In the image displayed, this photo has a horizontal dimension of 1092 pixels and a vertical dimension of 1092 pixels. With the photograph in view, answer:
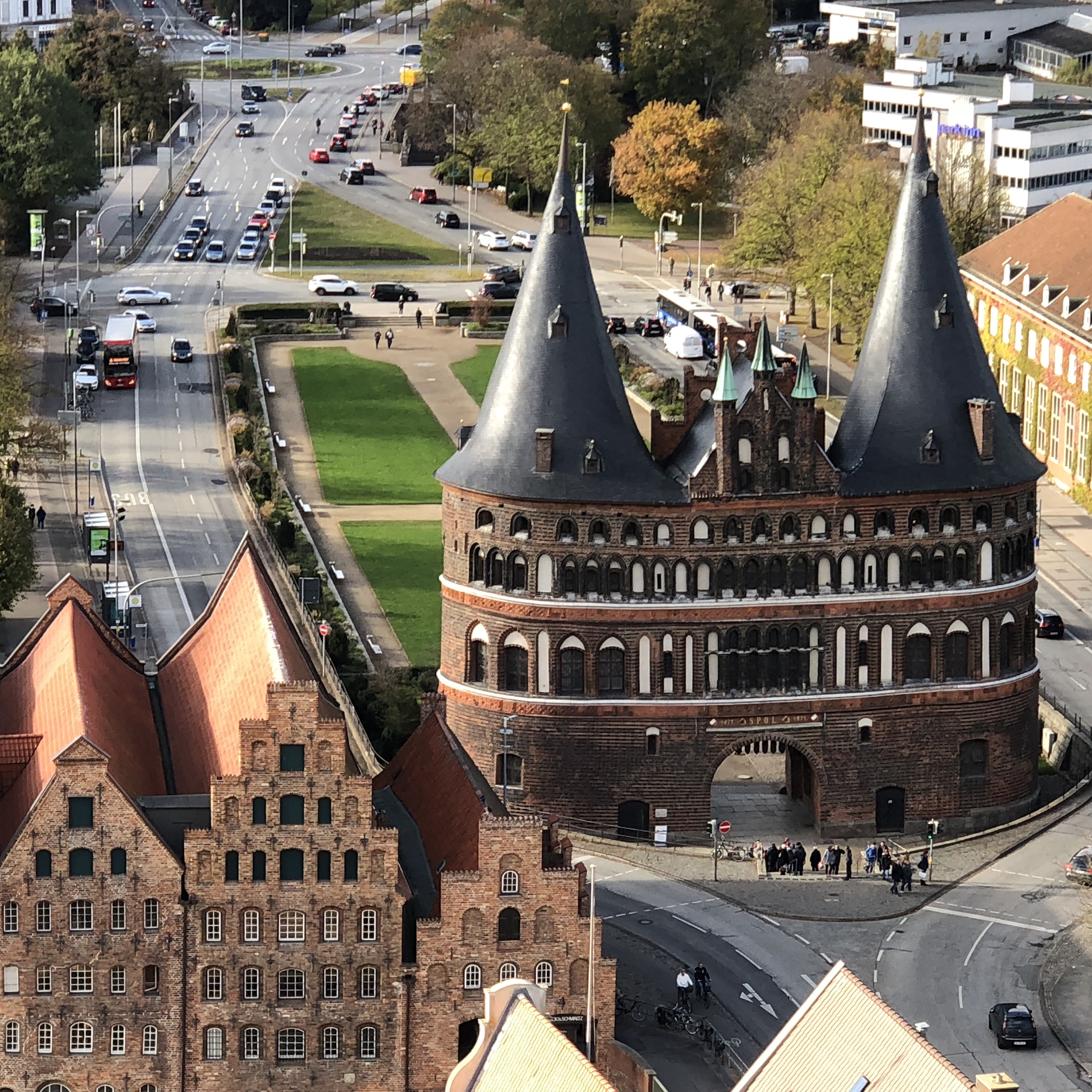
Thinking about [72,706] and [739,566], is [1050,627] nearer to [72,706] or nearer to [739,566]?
[739,566]

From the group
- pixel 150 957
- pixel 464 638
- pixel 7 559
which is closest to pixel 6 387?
pixel 7 559

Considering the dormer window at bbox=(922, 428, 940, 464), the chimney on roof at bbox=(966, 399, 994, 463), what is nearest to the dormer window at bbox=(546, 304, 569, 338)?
the dormer window at bbox=(922, 428, 940, 464)

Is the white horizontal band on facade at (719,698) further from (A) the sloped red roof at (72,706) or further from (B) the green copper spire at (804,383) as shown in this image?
(A) the sloped red roof at (72,706)

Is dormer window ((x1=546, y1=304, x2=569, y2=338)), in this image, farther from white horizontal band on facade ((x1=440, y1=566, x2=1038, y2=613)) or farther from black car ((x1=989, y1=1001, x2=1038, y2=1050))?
black car ((x1=989, y1=1001, x2=1038, y2=1050))

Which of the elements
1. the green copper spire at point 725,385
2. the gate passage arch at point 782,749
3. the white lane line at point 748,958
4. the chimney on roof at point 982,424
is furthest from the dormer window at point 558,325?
the white lane line at point 748,958

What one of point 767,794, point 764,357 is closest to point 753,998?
point 767,794

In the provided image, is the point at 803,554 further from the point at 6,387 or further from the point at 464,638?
the point at 6,387
